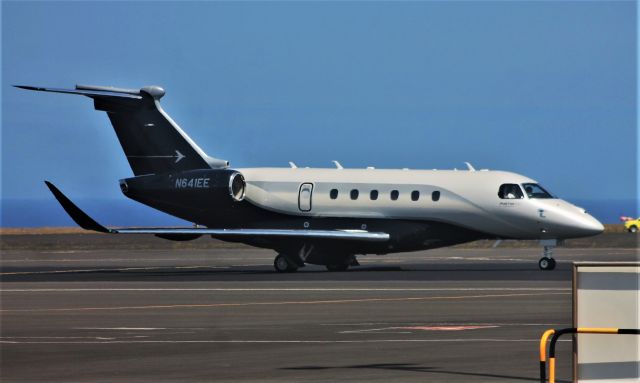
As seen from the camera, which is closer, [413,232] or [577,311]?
[577,311]

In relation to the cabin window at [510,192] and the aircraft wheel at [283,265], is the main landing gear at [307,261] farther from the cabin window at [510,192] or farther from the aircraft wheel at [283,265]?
the cabin window at [510,192]

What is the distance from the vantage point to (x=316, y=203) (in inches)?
1736

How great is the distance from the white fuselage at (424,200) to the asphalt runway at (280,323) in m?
1.53

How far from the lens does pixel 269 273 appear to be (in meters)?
42.2

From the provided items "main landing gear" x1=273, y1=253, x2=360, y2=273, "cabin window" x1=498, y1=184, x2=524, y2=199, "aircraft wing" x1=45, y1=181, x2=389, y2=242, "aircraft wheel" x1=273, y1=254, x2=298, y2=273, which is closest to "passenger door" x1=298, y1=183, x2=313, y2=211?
"aircraft wing" x1=45, y1=181, x2=389, y2=242

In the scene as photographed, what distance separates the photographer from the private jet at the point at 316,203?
42.2 meters

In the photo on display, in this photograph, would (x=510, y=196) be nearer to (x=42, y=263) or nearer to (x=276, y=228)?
(x=276, y=228)

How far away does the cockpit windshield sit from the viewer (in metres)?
42.4

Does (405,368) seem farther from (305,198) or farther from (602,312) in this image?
(305,198)

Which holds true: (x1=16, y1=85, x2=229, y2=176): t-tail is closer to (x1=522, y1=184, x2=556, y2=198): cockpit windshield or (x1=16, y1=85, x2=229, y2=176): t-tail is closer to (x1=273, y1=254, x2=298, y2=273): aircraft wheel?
(x1=273, y1=254, x2=298, y2=273): aircraft wheel

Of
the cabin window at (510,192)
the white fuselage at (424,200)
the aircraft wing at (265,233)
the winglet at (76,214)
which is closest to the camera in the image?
the winglet at (76,214)

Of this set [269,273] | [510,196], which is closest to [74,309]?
[269,273]

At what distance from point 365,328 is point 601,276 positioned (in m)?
8.98

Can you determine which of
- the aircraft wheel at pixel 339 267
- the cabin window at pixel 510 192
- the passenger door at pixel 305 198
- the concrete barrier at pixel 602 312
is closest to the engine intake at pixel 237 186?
the passenger door at pixel 305 198
